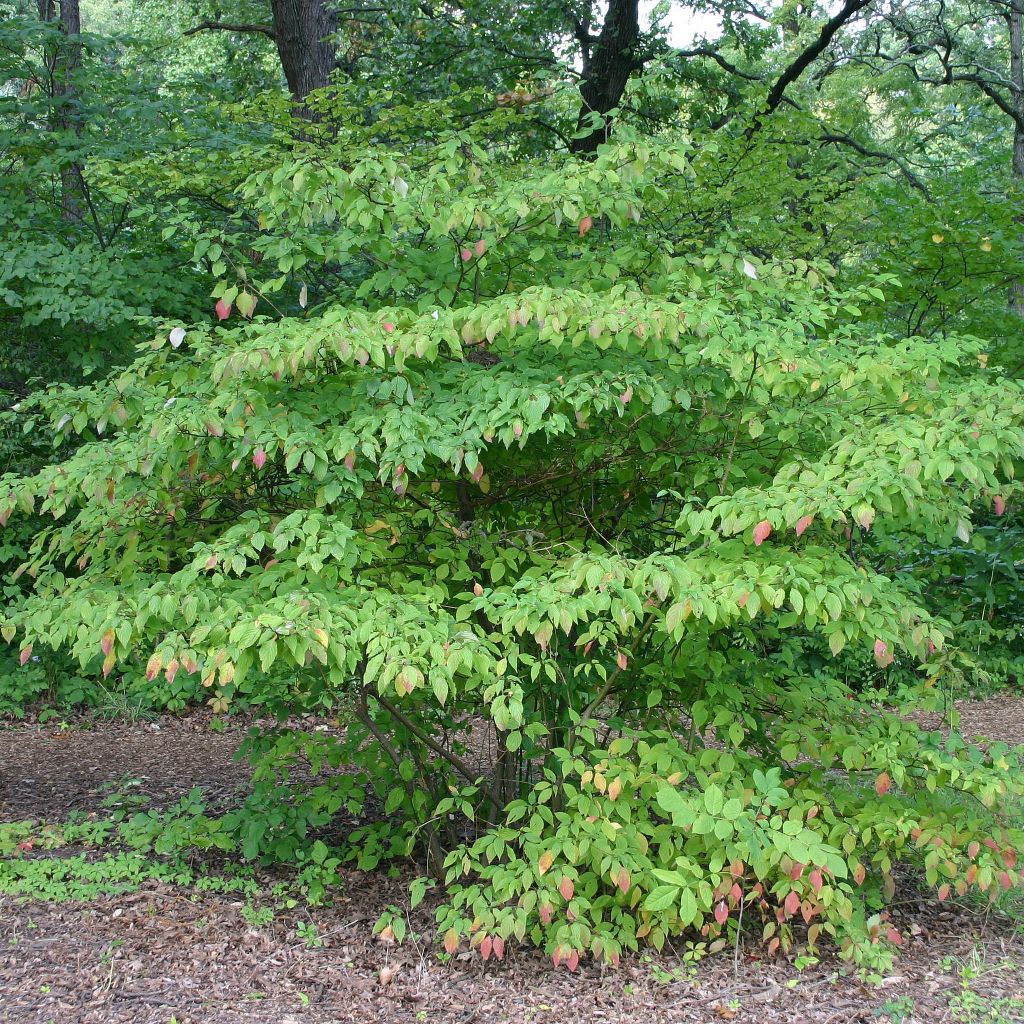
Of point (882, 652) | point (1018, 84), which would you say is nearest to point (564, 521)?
point (882, 652)

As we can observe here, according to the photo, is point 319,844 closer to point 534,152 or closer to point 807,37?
point 534,152

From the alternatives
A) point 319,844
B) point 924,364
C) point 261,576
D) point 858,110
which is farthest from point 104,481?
point 858,110

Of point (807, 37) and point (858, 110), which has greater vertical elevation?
point (807, 37)

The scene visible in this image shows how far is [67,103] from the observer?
21.5ft

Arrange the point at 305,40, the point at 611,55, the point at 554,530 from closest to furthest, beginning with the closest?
the point at 554,530 → the point at 305,40 → the point at 611,55

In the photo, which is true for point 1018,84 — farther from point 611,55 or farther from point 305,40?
point 305,40

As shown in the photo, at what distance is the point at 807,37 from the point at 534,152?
432 inches

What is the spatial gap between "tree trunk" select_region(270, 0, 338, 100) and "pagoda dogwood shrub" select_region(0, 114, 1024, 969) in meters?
5.26

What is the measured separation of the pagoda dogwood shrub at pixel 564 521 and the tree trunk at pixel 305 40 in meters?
5.26

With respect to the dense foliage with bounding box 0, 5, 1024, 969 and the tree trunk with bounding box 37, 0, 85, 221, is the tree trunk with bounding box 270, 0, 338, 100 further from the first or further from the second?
the dense foliage with bounding box 0, 5, 1024, 969

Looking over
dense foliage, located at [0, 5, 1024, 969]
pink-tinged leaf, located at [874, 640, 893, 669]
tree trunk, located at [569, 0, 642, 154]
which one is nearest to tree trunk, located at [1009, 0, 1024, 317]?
tree trunk, located at [569, 0, 642, 154]

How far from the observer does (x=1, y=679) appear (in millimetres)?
7031

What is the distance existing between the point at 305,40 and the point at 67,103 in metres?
2.48

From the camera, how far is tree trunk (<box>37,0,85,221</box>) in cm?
659
